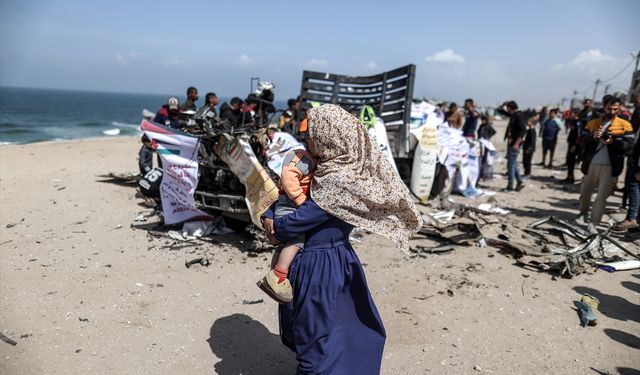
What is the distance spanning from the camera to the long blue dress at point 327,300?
248cm

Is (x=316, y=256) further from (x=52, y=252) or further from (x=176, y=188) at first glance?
(x=52, y=252)

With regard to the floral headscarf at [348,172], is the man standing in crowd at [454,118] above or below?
above

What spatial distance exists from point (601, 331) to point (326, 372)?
2.84 metres

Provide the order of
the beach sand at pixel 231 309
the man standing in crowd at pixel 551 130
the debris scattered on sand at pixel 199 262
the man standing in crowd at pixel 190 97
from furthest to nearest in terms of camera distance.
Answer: the man standing in crowd at pixel 551 130 → the man standing in crowd at pixel 190 97 → the debris scattered on sand at pixel 199 262 → the beach sand at pixel 231 309

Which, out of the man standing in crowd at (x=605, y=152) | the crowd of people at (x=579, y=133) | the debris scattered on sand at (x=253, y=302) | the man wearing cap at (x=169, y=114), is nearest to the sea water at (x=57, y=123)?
the crowd of people at (x=579, y=133)

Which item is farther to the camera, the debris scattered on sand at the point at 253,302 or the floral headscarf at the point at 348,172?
the debris scattered on sand at the point at 253,302

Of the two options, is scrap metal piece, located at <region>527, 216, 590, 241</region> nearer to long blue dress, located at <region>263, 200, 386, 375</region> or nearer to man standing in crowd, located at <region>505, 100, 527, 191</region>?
man standing in crowd, located at <region>505, 100, 527, 191</region>

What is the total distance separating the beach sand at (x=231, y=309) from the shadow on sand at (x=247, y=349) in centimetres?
1

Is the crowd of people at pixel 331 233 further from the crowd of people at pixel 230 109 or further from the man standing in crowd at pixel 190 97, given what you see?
the man standing in crowd at pixel 190 97

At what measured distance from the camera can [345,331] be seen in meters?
2.62

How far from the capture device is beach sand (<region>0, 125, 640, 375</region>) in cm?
338

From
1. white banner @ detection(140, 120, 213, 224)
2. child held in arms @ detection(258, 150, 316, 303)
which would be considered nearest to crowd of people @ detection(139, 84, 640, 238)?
white banner @ detection(140, 120, 213, 224)

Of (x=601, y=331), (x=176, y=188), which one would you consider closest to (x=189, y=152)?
(x=176, y=188)

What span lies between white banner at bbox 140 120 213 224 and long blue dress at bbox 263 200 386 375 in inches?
A: 121
